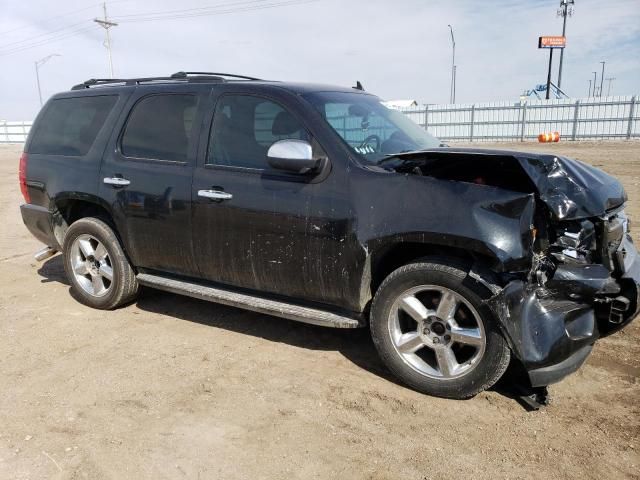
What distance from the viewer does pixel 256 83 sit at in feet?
13.1

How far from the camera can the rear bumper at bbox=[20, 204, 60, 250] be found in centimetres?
507

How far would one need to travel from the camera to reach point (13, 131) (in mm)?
45406

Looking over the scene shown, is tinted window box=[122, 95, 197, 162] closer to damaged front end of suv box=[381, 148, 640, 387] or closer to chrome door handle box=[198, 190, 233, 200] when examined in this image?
chrome door handle box=[198, 190, 233, 200]

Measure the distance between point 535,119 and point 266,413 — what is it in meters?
28.8

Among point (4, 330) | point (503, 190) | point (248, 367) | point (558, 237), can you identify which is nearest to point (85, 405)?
point (248, 367)

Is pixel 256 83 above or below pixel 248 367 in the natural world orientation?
above

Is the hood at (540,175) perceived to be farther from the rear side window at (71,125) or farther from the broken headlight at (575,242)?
the rear side window at (71,125)

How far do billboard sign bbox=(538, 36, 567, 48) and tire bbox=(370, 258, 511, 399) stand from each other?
4681cm

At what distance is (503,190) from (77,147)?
3775 mm

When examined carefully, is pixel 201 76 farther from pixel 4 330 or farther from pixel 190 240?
pixel 4 330

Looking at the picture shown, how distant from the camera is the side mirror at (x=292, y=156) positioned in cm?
339

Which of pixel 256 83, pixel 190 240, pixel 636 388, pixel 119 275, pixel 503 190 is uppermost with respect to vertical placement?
pixel 256 83

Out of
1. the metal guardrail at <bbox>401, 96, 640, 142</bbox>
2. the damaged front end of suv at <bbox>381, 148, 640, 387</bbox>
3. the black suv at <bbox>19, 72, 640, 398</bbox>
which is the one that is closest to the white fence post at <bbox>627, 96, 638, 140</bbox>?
Result: the metal guardrail at <bbox>401, 96, 640, 142</bbox>

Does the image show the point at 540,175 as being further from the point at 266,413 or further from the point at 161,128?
the point at 161,128
